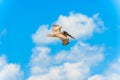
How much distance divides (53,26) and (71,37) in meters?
2.38

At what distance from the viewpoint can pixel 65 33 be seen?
5862 centimetres

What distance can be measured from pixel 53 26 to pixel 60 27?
81 cm

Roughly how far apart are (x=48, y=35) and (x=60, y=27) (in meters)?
3.31

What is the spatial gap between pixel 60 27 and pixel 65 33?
857 mm

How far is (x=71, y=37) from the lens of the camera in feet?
196

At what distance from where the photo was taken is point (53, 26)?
59.0 meters

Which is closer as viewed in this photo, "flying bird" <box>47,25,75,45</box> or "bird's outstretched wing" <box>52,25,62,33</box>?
"flying bird" <box>47,25,75,45</box>

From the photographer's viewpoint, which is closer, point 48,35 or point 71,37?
point 48,35

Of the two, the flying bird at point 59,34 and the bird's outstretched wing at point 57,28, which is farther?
the bird's outstretched wing at point 57,28

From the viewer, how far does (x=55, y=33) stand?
191 ft

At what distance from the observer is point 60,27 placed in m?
58.8

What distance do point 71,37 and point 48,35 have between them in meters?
4.51

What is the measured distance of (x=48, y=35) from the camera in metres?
55.8
